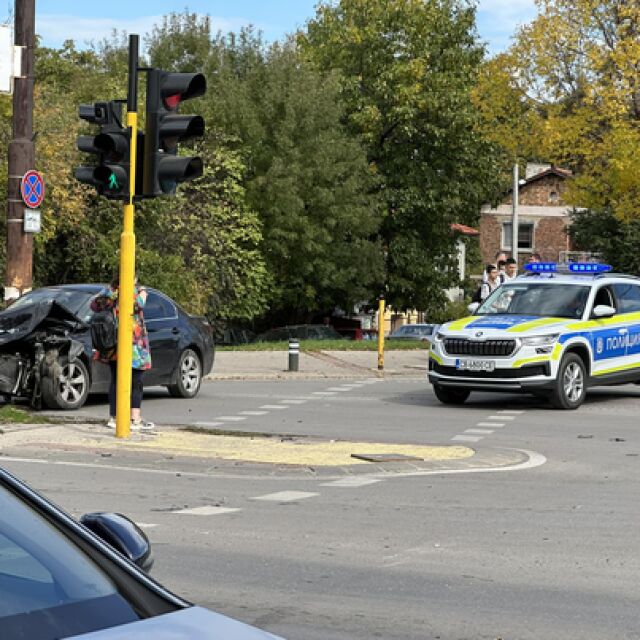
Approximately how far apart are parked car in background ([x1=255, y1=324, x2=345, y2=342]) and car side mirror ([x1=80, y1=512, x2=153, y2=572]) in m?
41.7

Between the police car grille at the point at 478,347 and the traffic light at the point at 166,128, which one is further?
the police car grille at the point at 478,347

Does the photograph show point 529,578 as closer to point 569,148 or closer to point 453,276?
point 569,148

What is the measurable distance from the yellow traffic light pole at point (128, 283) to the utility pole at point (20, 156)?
242 inches

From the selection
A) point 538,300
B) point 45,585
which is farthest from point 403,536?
point 538,300

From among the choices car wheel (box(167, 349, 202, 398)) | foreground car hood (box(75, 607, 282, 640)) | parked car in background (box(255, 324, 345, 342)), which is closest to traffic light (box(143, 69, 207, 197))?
car wheel (box(167, 349, 202, 398))

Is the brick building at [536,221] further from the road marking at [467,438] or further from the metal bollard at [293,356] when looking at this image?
the road marking at [467,438]

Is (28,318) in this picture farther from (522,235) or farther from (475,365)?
(522,235)

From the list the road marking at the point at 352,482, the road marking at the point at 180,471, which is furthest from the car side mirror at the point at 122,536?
the road marking at the point at 180,471

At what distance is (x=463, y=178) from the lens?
54.8m

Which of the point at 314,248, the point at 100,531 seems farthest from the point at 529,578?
the point at 314,248

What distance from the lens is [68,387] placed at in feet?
58.3

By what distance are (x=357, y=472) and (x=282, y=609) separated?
231 inches

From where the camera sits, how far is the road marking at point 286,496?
1122cm

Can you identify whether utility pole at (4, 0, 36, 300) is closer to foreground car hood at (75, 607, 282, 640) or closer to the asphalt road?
the asphalt road
